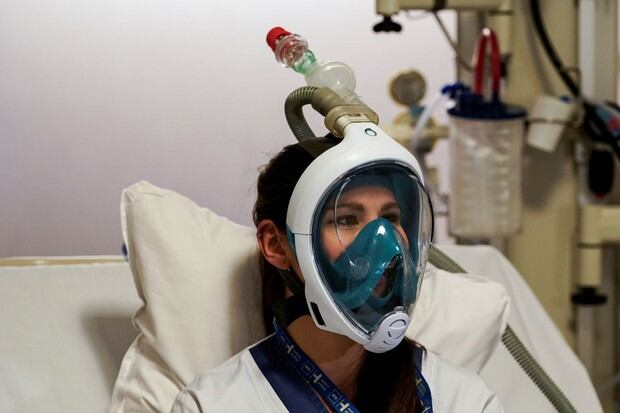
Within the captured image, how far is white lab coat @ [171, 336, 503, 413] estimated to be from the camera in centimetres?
141

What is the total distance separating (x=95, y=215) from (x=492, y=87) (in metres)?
1.01

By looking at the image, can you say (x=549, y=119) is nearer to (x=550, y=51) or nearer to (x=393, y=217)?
(x=550, y=51)

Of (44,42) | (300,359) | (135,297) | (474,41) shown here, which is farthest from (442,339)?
(474,41)

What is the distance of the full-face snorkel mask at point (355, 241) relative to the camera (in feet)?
4.33

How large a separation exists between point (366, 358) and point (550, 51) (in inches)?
54.1

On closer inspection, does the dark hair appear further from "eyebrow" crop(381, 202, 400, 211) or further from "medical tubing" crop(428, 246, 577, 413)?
"medical tubing" crop(428, 246, 577, 413)

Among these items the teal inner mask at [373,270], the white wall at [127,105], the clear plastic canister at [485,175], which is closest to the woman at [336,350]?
the teal inner mask at [373,270]

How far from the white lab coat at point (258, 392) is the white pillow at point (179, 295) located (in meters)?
0.18

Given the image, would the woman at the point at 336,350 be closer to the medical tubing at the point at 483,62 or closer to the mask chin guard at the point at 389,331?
the mask chin guard at the point at 389,331

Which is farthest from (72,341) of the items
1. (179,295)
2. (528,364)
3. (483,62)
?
(483,62)

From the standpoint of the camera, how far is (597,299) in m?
2.74

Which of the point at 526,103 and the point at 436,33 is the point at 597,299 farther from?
the point at 436,33

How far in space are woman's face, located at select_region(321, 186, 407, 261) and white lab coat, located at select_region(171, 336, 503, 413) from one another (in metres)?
0.23

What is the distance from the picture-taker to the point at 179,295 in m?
1.67
